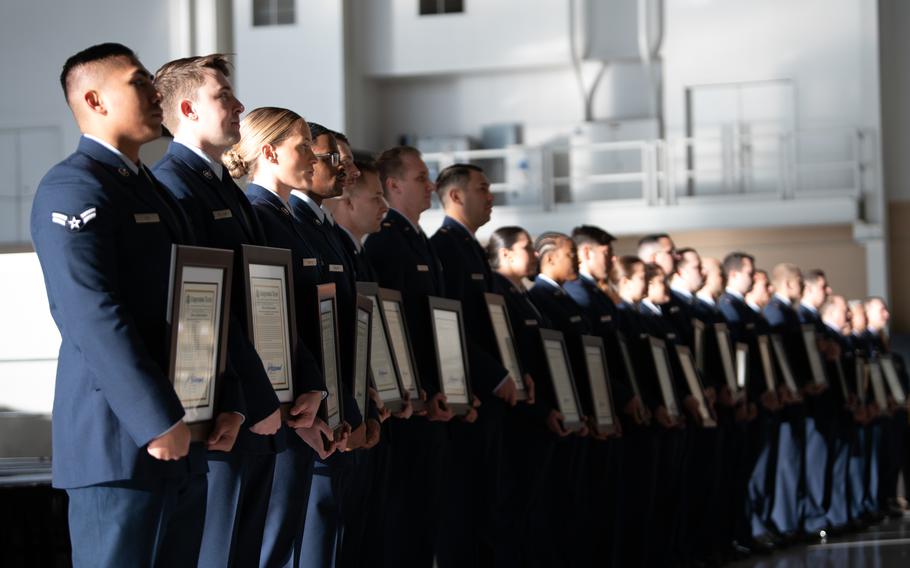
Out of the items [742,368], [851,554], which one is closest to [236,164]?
[742,368]

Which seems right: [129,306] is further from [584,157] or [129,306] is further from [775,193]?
[584,157]

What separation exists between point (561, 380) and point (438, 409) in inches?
46.9

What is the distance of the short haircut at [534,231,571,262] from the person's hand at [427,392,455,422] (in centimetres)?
163

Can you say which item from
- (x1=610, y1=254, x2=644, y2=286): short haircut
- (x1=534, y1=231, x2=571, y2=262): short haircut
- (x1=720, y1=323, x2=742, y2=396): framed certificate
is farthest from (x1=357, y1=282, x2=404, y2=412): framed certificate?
(x1=720, y1=323, x2=742, y2=396): framed certificate

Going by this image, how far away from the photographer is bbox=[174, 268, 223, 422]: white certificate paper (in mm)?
2635

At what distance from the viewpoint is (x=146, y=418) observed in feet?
8.13

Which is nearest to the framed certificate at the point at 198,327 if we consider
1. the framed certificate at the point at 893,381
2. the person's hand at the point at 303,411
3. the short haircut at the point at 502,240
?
the person's hand at the point at 303,411

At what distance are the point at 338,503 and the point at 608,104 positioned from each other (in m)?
14.5

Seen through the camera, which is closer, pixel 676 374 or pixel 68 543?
pixel 68 543

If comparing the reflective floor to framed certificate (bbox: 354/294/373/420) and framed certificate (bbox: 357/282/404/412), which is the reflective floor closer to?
framed certificate (bbox: 357/282/404/412)

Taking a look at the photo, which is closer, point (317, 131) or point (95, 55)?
point (95, 55)

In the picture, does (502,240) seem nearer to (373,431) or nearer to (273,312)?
(373,431)

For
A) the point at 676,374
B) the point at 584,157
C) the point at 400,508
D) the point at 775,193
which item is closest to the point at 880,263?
the point at 775,193

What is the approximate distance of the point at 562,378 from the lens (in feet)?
18.3
